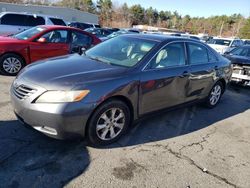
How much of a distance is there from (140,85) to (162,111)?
851 mm

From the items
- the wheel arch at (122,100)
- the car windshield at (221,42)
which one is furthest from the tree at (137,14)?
the wheel arch at (122,100)

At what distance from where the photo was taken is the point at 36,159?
3176 millimetres

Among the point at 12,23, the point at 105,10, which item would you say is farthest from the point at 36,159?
the point at 105,10

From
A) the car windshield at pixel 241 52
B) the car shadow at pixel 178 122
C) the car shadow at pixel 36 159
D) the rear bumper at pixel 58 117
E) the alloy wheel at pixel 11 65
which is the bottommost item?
the car shadow at pixel 178 122

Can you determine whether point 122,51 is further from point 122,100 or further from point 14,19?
point 14,19

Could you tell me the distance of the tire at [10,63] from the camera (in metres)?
7.01

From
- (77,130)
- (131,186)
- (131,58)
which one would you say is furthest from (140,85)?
(131,186)

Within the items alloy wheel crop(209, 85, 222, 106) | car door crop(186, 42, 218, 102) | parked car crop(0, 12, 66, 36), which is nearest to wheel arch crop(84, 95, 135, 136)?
car door crop(186, 42, 218, 102)

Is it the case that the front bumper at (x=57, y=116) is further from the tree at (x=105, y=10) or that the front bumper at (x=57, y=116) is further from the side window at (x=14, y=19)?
the tree at (x=105, y=10)

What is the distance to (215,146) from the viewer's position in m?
4.07

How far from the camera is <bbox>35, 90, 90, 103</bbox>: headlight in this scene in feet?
10.1

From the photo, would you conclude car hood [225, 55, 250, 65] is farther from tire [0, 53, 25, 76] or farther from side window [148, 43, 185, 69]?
tire [0, 53, 25, 76]

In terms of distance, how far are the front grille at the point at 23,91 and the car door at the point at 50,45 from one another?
162 inches

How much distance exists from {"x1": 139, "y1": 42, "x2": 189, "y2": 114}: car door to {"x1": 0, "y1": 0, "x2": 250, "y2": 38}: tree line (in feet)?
158
